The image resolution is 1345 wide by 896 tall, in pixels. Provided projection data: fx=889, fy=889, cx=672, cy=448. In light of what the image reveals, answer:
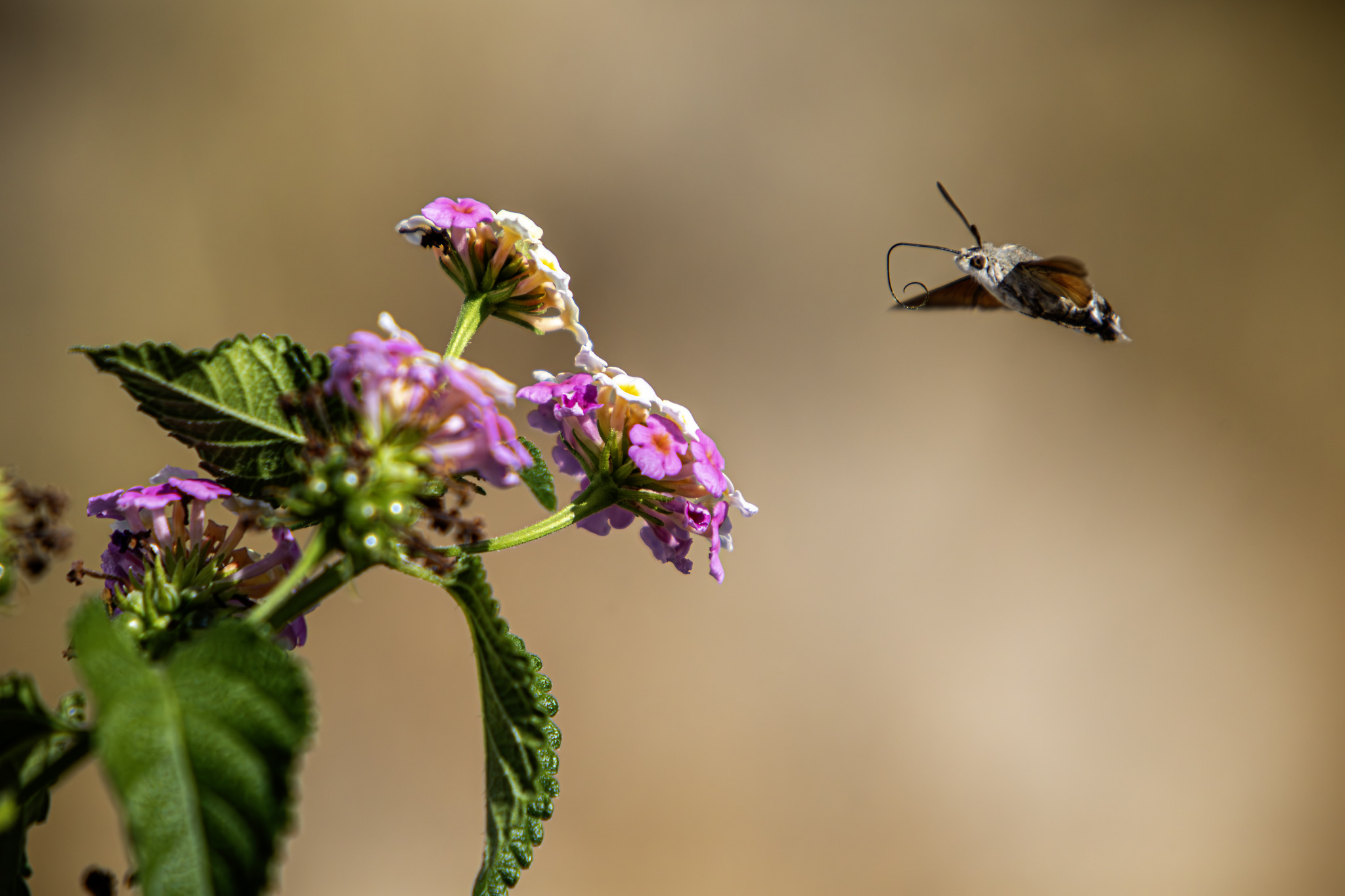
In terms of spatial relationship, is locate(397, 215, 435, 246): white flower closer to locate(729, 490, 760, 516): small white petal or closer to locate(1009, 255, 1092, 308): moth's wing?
locate(729, 490, 760, 516): small white petal

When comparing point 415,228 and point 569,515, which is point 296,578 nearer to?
point 569,515

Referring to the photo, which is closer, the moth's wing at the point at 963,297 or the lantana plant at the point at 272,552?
the lantana plant at the point at 272,552

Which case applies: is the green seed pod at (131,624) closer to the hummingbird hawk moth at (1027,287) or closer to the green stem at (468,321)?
the green stem at (468,321)

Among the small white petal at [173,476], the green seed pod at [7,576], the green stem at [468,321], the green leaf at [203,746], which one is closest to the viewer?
the green leaf at [203,746]

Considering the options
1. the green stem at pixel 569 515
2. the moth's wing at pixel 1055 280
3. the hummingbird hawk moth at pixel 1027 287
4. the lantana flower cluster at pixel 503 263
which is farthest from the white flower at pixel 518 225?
the moth's wing at pixel 1055 280

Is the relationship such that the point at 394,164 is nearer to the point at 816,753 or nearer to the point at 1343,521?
the point at 816,753

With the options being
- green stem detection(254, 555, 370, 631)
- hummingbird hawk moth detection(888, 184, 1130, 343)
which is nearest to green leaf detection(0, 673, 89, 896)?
green stem detection(254, 555, 370, 631)
